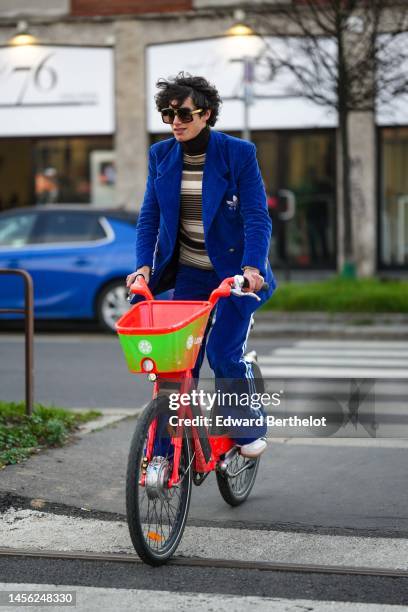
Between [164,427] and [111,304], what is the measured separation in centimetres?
914

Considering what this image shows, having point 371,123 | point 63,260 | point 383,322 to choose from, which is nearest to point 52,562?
point 63,260

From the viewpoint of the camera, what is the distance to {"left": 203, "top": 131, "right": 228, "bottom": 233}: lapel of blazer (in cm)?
507

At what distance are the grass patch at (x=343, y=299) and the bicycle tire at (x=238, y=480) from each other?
9.29 m

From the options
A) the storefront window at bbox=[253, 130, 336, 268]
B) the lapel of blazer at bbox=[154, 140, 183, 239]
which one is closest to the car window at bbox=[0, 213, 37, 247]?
the storefront window at bbox=[253, 130, 336, 268]

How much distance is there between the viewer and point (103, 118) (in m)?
21.2

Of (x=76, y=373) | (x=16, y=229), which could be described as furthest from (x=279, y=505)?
(x=16, y=229)

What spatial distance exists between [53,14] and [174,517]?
17.7 m

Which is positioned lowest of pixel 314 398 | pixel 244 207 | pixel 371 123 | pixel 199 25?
pixel 314 398

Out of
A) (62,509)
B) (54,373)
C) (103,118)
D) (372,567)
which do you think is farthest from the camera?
(103,118)

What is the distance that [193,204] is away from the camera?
5.16 metres

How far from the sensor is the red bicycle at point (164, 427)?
445cm

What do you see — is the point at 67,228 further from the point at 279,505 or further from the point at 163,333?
the point at 163,333

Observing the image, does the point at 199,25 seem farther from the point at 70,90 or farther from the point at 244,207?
the point at 244,207

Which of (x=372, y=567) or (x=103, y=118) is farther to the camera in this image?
(x=103, y=118)
